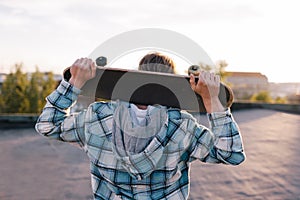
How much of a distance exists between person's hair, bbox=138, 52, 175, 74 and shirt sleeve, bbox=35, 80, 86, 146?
→ 209mm

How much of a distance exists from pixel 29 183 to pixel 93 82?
2584mm

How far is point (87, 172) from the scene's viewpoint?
12.1 ft

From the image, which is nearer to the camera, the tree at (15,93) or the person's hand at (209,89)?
the person's hand at (209,89)

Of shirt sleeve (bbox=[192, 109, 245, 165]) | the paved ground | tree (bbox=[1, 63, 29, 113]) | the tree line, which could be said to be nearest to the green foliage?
the paved ground

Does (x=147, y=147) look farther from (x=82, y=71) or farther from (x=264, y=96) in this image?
(x=264, y=96)

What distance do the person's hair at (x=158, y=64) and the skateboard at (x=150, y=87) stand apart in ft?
0.14

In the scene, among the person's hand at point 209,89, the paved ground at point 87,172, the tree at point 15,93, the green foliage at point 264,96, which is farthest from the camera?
the green foliage at point 264,96

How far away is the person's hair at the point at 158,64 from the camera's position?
0.98 m

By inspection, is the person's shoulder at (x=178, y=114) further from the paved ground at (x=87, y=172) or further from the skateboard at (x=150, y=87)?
the paved ground at (x=87, y=172)

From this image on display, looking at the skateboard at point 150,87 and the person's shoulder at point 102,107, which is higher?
the skateboard at point 150,87

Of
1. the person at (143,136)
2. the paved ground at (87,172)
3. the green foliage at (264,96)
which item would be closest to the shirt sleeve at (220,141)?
the person at (143,136)

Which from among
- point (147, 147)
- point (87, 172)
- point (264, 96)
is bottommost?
point (87, 172)

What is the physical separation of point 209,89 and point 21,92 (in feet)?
33.2

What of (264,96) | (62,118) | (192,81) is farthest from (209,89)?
(264,96)
